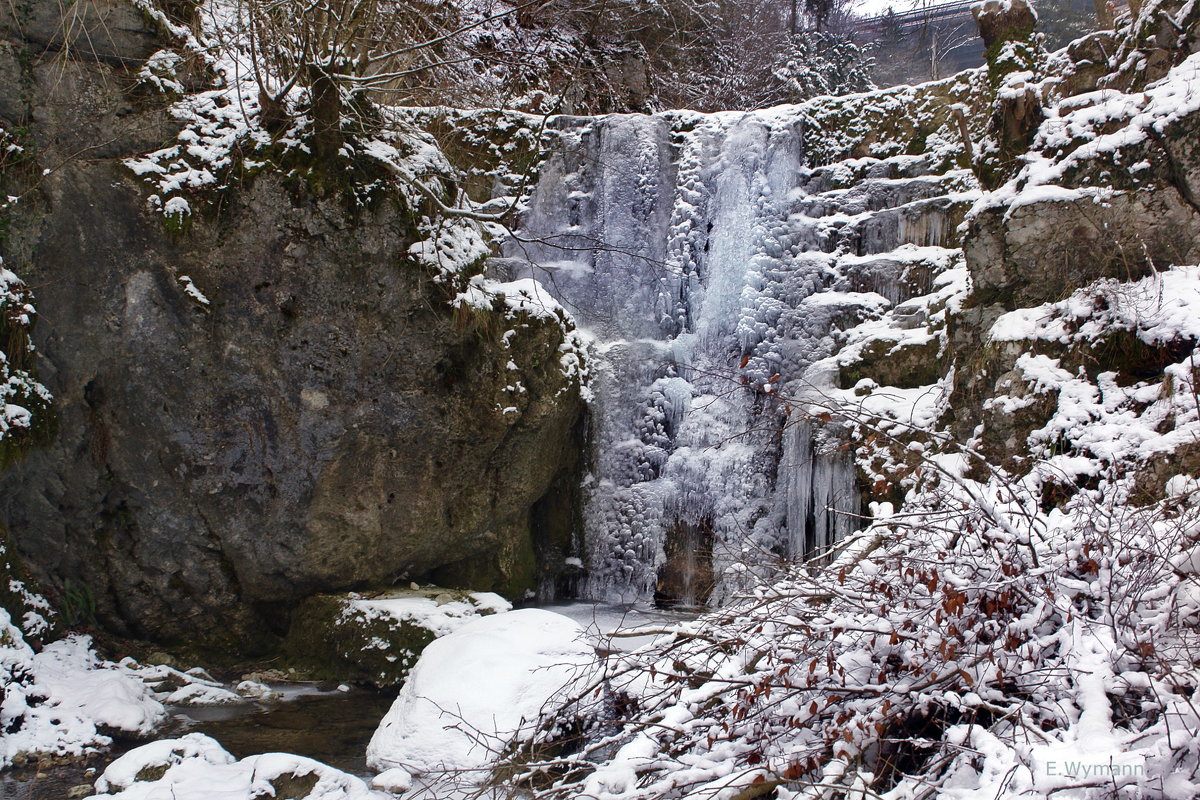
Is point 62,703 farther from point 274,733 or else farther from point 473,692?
point 473,692

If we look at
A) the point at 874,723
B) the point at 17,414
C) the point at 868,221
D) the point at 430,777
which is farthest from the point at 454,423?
the point at 874,723

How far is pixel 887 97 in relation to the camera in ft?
27.6

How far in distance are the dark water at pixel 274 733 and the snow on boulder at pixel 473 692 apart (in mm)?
504

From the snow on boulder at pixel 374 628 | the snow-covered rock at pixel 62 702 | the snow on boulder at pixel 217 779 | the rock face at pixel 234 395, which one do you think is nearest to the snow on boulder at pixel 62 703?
the snow-covered rock at pixel 62 702

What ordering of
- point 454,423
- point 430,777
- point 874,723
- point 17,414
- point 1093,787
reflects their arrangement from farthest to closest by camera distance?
point 454,423
point 17,414
point 430,777
point 874,723
point 1093,787

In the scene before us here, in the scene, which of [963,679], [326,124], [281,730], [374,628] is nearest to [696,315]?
[326,124]

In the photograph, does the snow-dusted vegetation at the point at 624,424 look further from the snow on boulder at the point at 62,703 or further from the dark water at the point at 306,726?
the dark water at the point at 306,726

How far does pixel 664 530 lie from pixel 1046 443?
401 cm

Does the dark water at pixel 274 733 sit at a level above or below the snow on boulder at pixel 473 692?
below

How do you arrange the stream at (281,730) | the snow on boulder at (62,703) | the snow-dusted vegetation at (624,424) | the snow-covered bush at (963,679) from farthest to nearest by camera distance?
1. the snow on boulder at (62,703)
2. the stream at (281,730)
3. the snow-dusted vegetation at (624,424)
4. the snow-covered bush at (963,679)

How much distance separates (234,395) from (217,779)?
3.26 m

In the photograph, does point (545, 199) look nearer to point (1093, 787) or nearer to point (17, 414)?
point (17, 414)

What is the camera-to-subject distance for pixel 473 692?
13.7 ft

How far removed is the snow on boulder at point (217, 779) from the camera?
12.6 ft
